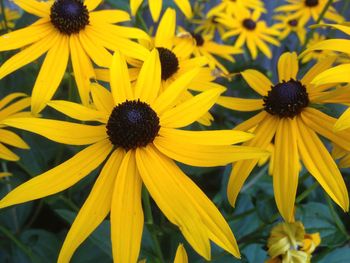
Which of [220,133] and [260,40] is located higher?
[260,40]

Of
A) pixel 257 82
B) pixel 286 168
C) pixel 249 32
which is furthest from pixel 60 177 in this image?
pixel 249 32

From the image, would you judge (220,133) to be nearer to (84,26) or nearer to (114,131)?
(114,131)

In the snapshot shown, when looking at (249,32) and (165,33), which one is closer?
(165,33)

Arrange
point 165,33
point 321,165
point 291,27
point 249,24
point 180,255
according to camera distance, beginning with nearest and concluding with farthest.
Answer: point 180,255 < point 321,165 < point 165,33 < point 249,24 < point 291,27

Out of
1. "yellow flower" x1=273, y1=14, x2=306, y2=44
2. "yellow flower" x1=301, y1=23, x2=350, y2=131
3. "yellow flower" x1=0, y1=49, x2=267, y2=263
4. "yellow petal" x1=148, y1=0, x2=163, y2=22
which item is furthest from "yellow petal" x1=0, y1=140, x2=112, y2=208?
"yellow flower" x1=273, y1=14, x2=306, y2=44

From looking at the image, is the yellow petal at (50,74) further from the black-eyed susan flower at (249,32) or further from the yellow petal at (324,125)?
the black-eyed susan flower at (249,32)

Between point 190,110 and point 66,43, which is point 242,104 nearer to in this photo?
point 190,110

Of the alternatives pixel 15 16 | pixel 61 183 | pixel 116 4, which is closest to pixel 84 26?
pixel 116 4
